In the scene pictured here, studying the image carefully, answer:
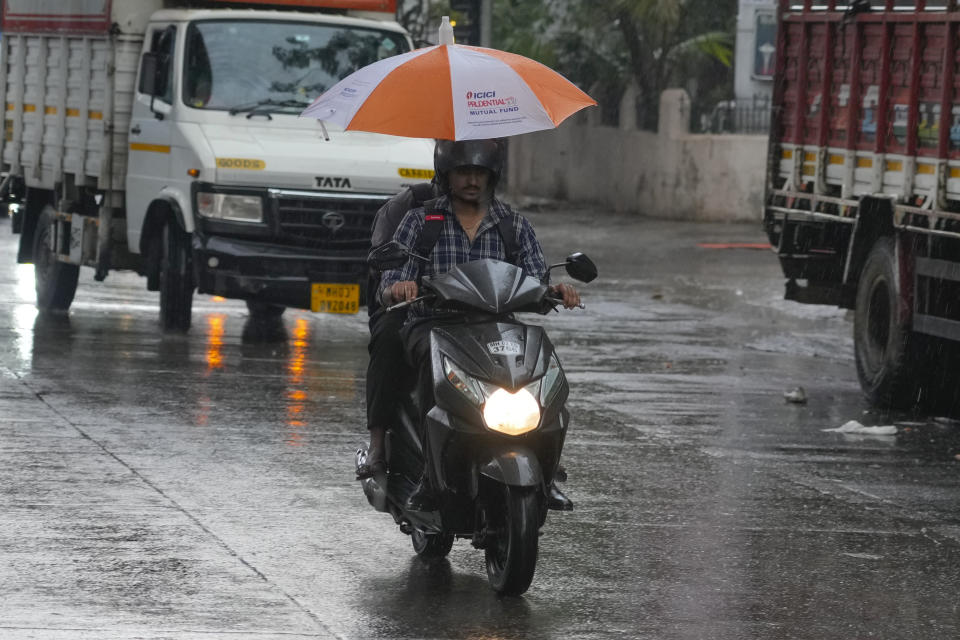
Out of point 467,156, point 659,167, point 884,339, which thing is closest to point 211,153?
point 884,339

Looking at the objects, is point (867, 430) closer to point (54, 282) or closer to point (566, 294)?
point (566, 294)

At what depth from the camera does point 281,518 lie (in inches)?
310

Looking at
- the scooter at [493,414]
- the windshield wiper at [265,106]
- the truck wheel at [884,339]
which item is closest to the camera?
the scooter at [493,414]

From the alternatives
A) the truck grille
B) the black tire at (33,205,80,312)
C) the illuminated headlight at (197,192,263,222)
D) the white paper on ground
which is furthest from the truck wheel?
the black tire at (33,205,80,312)

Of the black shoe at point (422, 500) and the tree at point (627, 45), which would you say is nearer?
the black shoe at point (422, 500)

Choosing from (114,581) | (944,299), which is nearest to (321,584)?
(114,581)

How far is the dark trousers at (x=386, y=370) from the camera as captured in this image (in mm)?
7074

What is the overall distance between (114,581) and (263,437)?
134 inches

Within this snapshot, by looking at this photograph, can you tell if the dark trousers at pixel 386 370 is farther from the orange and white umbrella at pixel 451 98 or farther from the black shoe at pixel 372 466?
the orange and white umbrella at pixel 451 98

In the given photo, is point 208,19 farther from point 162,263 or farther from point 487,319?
point 487,319

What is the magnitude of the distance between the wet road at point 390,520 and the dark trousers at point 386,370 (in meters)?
0.57

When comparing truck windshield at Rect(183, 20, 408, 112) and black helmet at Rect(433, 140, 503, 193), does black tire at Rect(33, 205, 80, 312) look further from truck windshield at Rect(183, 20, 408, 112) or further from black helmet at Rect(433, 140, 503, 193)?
black helmet at Rect(433, 140, 503, 193)

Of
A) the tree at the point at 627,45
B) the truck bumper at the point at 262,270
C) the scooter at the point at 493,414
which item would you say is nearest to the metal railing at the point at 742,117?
the tree at the point at 627,45

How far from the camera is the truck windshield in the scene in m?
14.4
